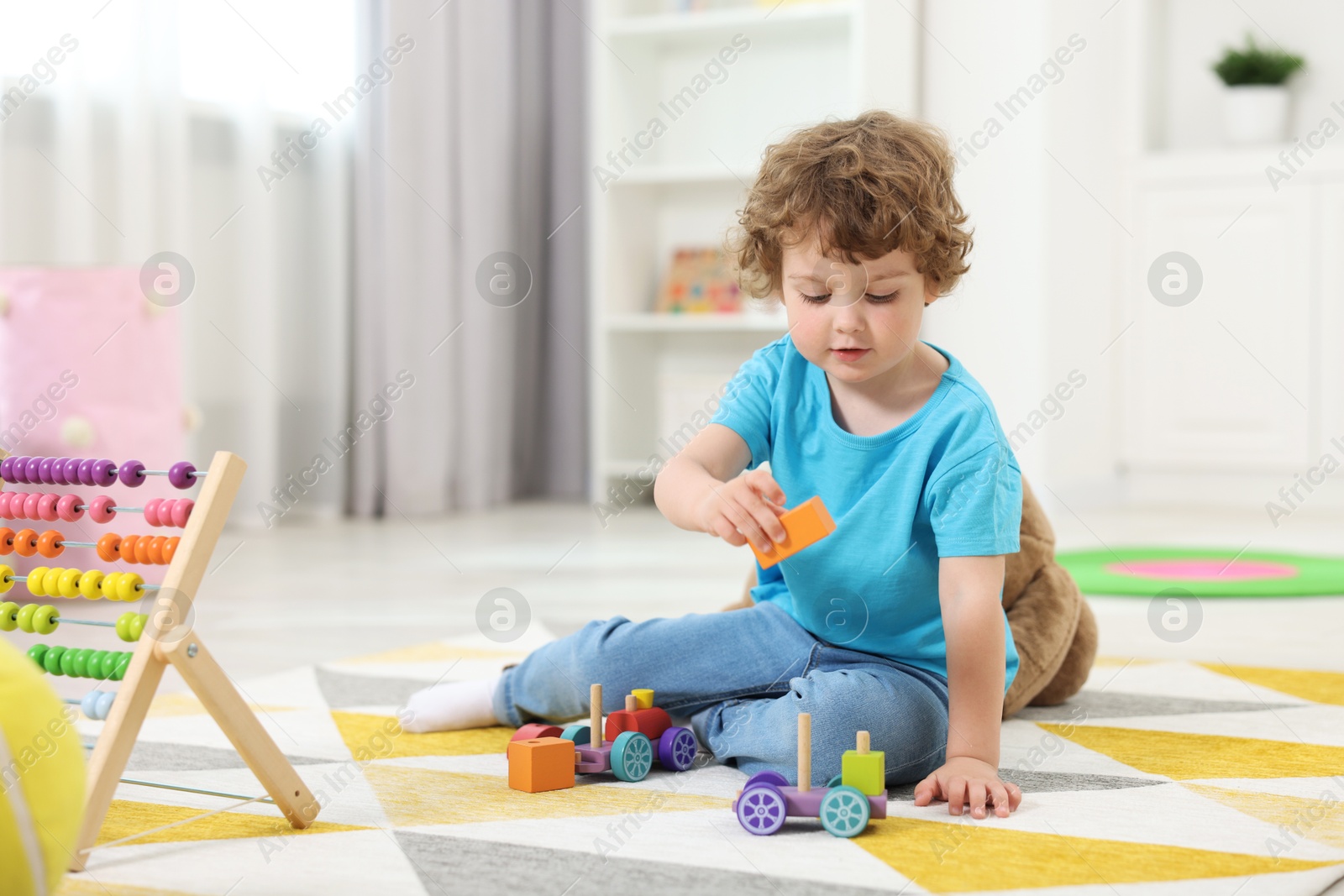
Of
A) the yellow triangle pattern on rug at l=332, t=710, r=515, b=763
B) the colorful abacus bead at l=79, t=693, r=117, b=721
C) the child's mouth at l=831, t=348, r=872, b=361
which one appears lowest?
the yellow triangle pattern on rug at l=332, t=710, r=515, b=763

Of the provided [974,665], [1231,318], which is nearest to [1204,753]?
[974,665]

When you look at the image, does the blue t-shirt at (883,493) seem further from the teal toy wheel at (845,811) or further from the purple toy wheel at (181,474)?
the purple toy wheel at (181,474)

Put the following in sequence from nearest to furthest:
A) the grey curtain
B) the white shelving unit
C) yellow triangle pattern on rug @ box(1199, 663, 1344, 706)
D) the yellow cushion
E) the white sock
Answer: the yellow cushion < the white sock < yellow triangle pattern on rug @ box(1199, 663, 1344, 706) < the grey curtain < the white shelving unit

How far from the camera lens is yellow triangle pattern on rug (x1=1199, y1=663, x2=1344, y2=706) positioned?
133 centimetres

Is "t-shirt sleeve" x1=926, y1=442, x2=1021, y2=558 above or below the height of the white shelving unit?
below

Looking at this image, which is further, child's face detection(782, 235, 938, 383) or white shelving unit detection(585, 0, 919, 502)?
white shelving unit detection(585, 0, 919, 502)

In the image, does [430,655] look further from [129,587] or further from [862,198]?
[862,198]

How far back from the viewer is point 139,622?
0.85 metres

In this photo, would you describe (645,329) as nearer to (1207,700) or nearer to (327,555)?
(327,555)

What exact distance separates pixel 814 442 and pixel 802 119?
243 centimetres

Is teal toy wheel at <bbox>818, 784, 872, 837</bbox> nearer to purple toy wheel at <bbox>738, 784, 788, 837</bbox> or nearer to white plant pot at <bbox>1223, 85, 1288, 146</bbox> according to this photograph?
purple toy wheel at <bbox>738, 784, 788, 837</bbox>

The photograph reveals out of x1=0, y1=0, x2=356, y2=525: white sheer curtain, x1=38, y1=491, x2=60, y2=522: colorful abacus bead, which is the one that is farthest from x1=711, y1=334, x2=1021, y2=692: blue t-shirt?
x1=0, y1=0, x2=356, y2=525: white sheer curtain

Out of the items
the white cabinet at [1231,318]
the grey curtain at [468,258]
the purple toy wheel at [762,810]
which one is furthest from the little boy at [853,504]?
the white cabinet at [1231,318]

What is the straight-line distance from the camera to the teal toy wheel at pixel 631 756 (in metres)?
1.01
